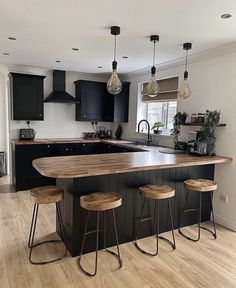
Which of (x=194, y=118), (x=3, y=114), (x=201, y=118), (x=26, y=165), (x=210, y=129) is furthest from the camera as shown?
(x=3, y=114)

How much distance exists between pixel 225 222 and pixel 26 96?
4.26 metres

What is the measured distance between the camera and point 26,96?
16.1 feet

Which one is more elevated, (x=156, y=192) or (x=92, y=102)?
(x=92, y=102)

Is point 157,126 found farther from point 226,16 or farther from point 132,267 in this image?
point 132,267

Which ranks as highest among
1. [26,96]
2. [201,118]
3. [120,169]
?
[26,96]

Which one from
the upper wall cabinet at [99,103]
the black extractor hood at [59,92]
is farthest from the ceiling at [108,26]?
the upper wall cabinet at [99,103]

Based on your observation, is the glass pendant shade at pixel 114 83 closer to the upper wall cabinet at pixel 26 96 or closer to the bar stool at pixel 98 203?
the bar stool at pixel 98 203

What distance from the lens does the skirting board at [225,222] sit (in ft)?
10.9

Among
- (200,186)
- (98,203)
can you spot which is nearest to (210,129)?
(200,186)

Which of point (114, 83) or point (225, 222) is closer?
point (114, 83)

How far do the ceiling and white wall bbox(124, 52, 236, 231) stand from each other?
0.32 metres

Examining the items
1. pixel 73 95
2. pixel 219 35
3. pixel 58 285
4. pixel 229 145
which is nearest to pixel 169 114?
pixel 229 145

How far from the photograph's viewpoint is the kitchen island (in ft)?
7.99

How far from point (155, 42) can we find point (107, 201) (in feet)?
7.03
